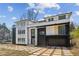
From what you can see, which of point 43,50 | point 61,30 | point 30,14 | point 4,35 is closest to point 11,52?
point 4,35

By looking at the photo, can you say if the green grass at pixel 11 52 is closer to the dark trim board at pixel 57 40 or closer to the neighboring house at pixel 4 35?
the neighboring house at pixel 4 35

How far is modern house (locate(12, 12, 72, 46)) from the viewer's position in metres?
3.25

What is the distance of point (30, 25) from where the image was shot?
3309 mm

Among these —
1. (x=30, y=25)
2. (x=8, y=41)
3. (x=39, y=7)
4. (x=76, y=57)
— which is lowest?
(x=76, y=57)

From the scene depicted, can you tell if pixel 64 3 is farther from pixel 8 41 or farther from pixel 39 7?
pixel 8 41

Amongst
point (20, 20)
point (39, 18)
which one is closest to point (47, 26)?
point (39, 18)

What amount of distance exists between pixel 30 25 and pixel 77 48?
26.4 inches

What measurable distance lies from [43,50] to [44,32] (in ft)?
0.76

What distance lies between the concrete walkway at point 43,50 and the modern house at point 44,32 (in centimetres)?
5

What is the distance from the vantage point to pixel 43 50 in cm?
329

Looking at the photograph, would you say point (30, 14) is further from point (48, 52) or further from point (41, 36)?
point (48, 52)

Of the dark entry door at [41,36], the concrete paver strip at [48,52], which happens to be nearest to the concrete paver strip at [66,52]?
the concrete paver strip at [48,52]

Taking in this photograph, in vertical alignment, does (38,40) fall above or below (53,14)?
below

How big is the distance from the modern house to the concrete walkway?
0.05 meters
